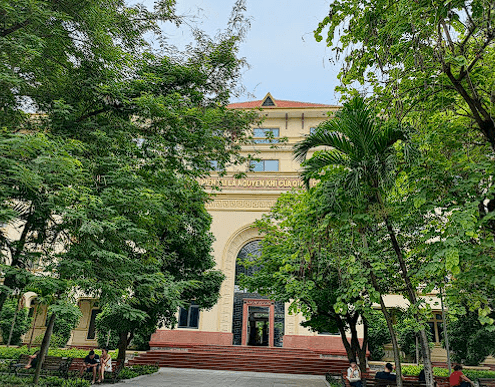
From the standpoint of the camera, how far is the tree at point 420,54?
5879mm

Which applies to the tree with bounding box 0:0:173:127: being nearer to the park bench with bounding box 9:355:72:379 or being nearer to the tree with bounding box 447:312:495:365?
the park bench with bounding box 9:355:72:379

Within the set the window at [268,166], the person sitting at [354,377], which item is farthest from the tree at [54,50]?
the window at [268,166]

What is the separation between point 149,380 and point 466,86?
1383cm

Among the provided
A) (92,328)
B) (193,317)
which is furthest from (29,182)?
(92,328)

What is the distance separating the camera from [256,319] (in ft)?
84.7

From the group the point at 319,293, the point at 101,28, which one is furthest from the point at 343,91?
the point at 319,293

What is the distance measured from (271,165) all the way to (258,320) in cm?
1092

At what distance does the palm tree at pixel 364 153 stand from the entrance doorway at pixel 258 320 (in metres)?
18.6

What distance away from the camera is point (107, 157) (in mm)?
9023

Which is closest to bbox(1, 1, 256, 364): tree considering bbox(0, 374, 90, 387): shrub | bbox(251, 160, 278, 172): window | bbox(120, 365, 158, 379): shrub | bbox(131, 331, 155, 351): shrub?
bbox(0, 374, 90, 387): shrub

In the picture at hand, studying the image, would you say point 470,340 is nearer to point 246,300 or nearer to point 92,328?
point 246,300

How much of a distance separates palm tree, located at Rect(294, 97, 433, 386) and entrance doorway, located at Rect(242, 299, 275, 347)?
733 inches

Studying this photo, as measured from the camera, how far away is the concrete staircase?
1975 cm

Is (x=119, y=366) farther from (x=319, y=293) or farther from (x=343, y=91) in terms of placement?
(x=343, y=91)
